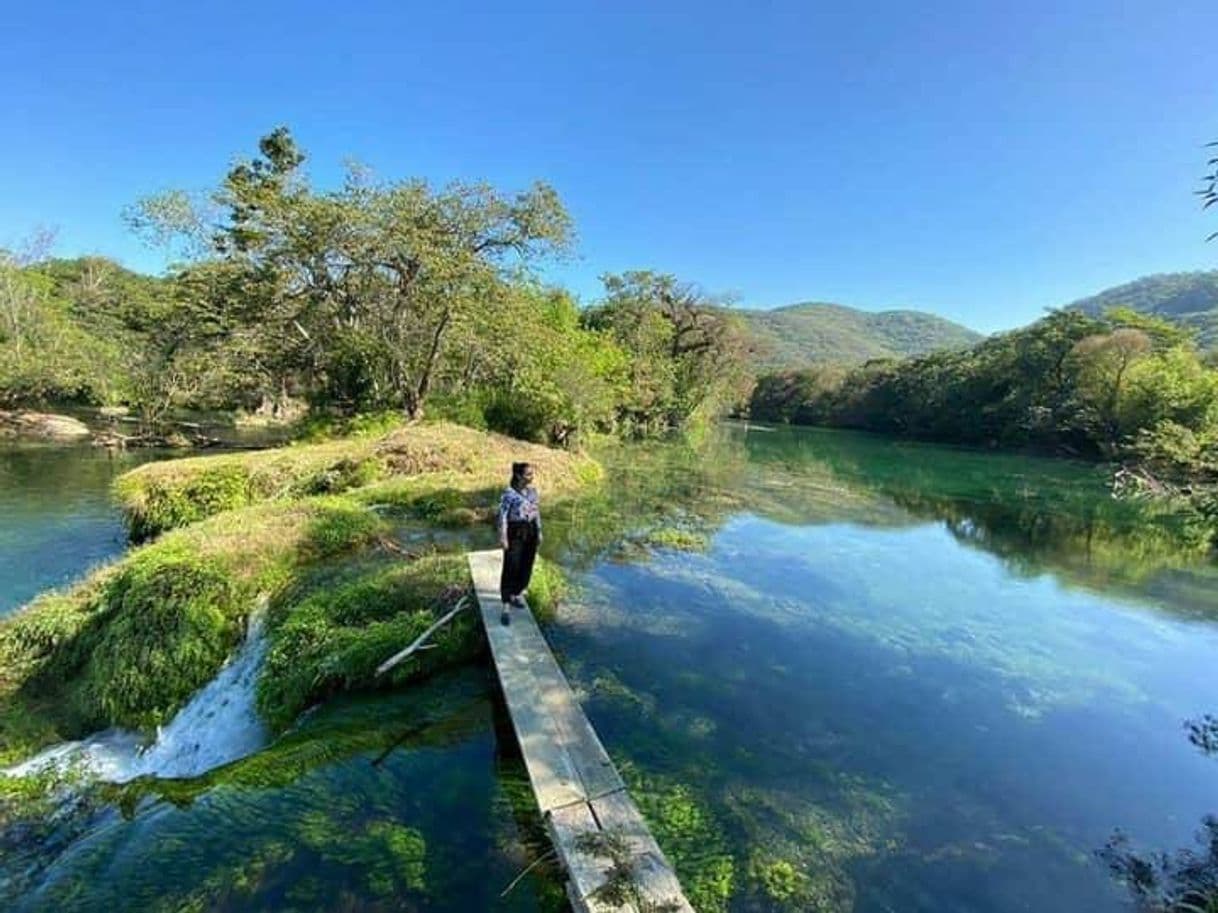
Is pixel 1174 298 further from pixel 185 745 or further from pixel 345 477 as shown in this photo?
pixel 185 745

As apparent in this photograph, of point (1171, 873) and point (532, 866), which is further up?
point (532, 866)

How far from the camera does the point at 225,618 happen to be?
9.08 metres

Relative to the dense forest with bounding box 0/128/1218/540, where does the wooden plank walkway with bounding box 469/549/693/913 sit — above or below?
below

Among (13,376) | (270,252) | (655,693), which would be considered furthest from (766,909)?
(13,376)

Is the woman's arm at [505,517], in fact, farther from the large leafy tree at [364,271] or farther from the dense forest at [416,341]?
the large leafy tree at [364,271]

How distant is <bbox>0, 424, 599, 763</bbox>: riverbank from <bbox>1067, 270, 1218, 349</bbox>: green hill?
8857 centimetres

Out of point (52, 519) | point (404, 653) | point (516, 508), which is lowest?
point (52, 519)

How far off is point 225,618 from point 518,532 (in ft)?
15.0

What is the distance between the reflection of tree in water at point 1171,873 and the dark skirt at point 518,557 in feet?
22.0

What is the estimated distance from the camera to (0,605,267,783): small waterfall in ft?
22.5

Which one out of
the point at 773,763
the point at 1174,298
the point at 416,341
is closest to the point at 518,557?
the point at 773,763

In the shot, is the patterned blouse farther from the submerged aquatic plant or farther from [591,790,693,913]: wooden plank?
the submerged aquatic plant

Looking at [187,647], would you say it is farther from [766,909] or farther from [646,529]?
[646,529]

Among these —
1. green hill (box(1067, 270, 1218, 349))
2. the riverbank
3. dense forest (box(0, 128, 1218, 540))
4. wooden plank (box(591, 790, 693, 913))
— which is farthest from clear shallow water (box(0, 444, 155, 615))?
green hill (box(1067, 270, 1218, 349))
